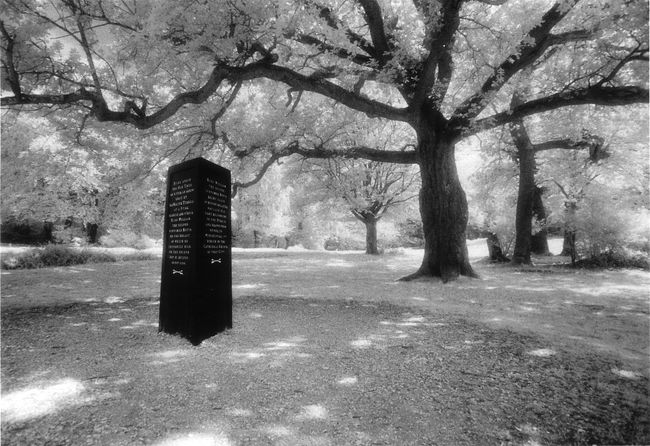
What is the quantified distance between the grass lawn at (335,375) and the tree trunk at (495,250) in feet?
33.0

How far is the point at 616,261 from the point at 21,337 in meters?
18.8

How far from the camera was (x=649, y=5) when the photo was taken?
5992 millimetres

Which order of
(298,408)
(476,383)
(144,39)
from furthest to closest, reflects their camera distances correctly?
(144,39) < (476,383) < (298,408)

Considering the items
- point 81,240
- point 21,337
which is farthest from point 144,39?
point 81,240

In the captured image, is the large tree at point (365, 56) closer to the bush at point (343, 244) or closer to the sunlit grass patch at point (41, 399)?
the sunlit grass patch at point (41, 399)

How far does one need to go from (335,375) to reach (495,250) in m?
16.2

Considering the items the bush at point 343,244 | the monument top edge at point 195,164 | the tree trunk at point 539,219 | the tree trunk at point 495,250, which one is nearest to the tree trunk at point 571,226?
the tree trunk at point 539,219

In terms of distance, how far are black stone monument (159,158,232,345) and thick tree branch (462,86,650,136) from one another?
26.6ft

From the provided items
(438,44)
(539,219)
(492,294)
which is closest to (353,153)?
(438,44)

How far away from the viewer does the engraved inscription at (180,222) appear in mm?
5188

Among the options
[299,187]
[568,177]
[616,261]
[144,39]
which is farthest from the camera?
[299,187]

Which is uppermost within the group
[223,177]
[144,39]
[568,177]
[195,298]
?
[144,39]

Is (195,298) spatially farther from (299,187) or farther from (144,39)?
(299,187)

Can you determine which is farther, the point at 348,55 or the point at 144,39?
the point at 348,55
